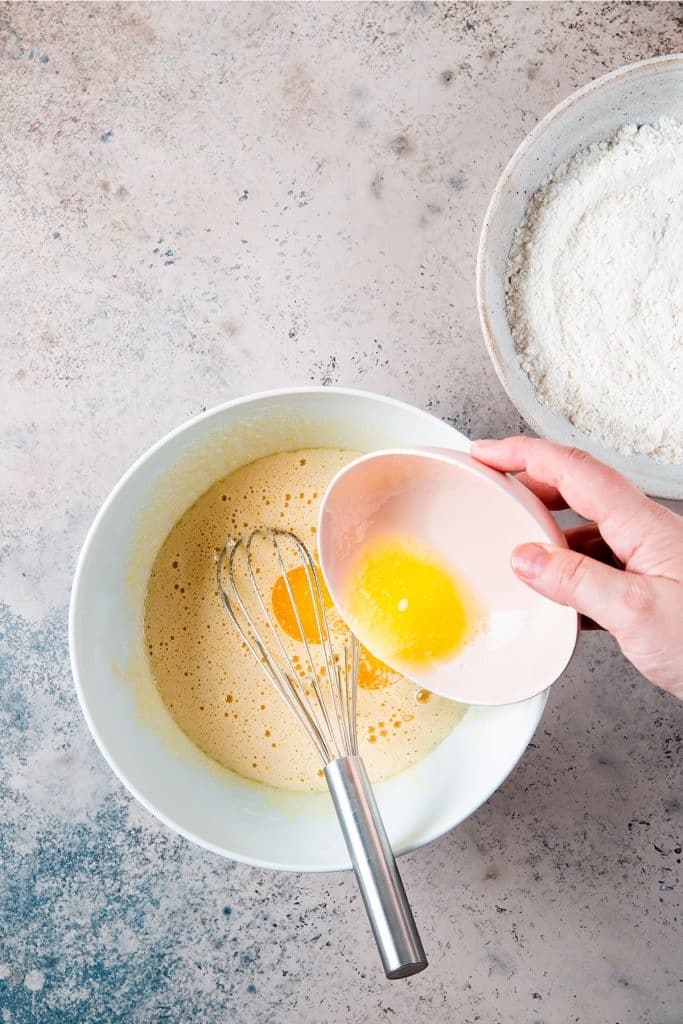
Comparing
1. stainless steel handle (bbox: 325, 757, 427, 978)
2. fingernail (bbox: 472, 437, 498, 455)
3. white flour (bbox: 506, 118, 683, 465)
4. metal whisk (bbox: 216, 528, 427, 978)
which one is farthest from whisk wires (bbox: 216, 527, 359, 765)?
white flour (bbox: 506, 118, 683, 465)

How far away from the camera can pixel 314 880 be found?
923 millimetres

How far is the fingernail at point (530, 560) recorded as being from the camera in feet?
2.13

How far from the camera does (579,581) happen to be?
25.0 inches

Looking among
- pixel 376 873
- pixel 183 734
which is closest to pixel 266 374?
pixel 183 734

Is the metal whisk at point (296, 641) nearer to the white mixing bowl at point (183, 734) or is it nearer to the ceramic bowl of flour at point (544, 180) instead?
the white mixing bowl at point (183, 734)

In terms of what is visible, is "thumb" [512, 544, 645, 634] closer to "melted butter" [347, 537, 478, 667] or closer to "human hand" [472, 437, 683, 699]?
"human hand" [472, 437, 683, 699]

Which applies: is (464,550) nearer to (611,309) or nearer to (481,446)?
(481,446)

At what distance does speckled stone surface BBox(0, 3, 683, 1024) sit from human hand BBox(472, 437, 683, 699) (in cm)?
22

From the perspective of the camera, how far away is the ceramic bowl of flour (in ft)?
2.83

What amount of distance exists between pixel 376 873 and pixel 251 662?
9.9 inches

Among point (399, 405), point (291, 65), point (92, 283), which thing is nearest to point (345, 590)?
point (399, 405)

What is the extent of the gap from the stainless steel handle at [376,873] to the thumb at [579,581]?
23 cm

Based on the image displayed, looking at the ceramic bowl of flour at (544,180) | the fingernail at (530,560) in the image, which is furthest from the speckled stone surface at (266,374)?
the fingernail at (530,560)

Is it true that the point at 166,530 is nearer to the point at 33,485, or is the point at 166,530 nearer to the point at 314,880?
the point at 33,485
